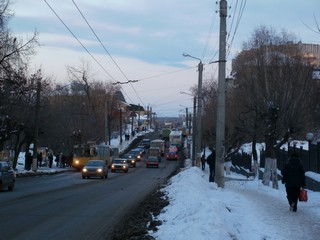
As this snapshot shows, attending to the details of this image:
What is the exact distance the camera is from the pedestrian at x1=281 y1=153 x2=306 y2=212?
50.4ft

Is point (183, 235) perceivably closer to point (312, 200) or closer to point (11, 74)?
point (312, 200)

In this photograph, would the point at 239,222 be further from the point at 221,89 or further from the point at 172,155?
the point at 172,155

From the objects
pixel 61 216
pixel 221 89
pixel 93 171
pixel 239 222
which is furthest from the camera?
pixel 93 171

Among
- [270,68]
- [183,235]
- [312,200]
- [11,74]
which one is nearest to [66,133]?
[11,74]

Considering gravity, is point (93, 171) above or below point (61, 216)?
above

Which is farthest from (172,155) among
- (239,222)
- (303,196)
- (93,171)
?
(239,222)

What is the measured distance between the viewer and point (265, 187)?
Result: 1026 inches

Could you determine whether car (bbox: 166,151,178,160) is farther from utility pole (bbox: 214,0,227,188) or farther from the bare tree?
utility pole (bbox: 214,0,227,188)

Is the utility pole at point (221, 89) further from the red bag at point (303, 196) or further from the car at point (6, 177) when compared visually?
the car at point (6, 177)

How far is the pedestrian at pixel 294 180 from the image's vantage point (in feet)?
50.4

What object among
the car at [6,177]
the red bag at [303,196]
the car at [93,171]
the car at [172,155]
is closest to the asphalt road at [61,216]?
the car at [6,177]

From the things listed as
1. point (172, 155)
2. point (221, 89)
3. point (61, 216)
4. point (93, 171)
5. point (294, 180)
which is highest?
point (221, 89)

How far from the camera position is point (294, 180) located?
15.4 m

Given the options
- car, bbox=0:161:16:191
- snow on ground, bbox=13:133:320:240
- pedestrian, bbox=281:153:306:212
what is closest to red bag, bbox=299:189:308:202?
pedestrian, bbox=281:153:306:212
